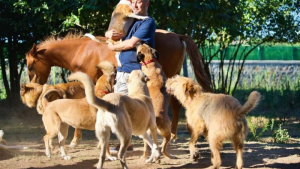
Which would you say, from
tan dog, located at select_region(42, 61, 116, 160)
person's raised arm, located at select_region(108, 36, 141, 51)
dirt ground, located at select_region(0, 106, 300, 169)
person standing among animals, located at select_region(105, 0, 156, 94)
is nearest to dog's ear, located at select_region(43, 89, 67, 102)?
tan dog, located at select_region(42, 61, 116, 160)

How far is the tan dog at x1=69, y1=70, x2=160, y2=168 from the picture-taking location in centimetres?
571

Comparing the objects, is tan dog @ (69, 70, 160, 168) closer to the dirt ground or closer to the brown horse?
the dirt ground

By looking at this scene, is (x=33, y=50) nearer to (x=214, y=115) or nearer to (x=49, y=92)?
(x=49, y=92)

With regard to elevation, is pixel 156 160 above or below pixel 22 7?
below

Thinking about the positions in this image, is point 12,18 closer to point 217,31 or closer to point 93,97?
point 217,31

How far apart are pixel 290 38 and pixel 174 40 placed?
6432mm

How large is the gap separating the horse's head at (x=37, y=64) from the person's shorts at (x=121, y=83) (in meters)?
2.86

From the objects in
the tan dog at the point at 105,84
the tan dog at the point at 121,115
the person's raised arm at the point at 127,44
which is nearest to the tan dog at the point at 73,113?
the tan dog at the point at 105,84

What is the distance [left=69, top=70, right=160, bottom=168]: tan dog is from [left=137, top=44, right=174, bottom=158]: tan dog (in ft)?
1.13

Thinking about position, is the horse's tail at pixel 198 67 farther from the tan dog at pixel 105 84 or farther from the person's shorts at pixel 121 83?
the person's shorts at pixel 121 83

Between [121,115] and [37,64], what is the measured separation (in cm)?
441

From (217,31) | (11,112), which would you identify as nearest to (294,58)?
(217,31)

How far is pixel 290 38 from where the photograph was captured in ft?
48.5

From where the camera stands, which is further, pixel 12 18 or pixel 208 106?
pixel 12 18
